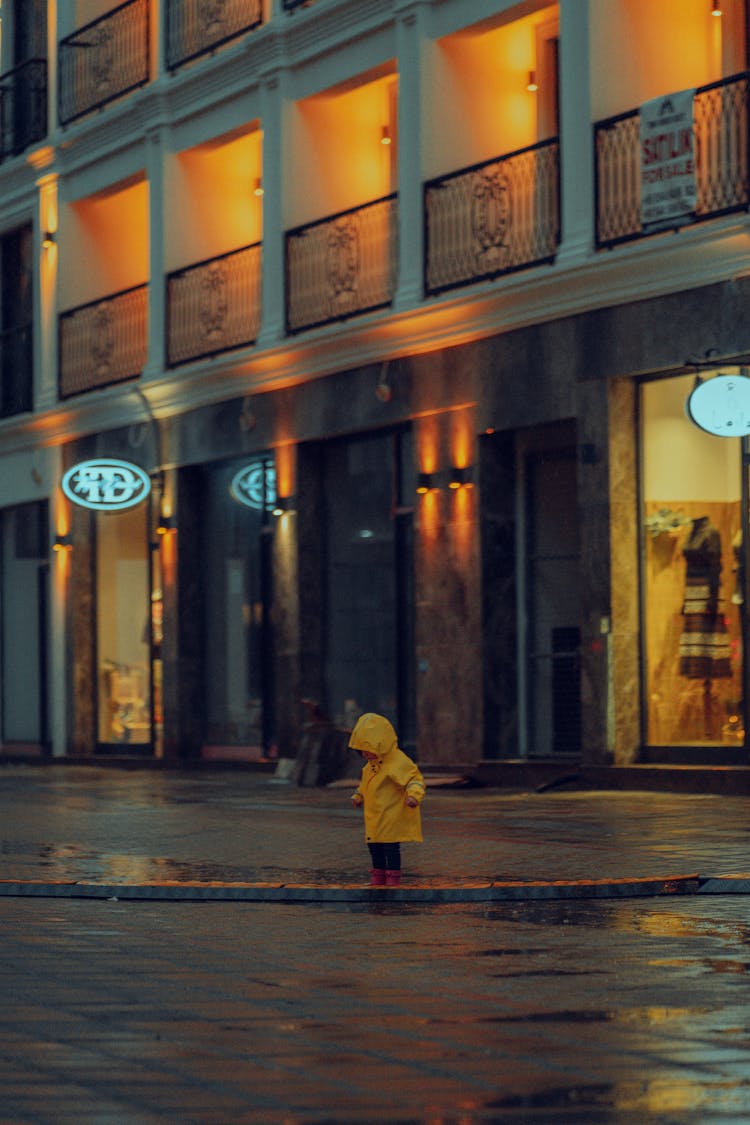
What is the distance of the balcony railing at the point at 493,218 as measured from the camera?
23797 millimetres

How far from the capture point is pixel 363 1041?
25.9ft

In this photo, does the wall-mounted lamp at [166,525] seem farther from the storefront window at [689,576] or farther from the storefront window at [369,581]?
the storefront window at [689,576]

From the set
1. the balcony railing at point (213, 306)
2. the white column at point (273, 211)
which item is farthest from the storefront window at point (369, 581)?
the balcony railing at point (213, 306)

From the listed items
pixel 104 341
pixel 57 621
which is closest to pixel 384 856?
pixel 104 341

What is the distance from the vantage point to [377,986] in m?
9.43

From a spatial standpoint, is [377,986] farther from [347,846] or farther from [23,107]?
[23,107]

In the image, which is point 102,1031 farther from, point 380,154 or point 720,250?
point 380,154

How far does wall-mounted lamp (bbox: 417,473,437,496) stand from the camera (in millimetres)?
25406

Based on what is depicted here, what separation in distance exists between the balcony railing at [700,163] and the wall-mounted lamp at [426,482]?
376 cm

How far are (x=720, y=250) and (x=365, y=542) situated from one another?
7.54m

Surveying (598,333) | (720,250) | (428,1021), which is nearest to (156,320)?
(598,333)

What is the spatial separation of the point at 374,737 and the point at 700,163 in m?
8.97

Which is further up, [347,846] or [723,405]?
[723,405]

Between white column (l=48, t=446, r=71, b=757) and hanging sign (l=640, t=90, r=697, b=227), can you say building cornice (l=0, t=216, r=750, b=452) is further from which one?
white column (l=48, t=446, r=71, b=757)
